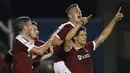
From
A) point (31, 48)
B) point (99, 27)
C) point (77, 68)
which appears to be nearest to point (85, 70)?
point (77, 68)

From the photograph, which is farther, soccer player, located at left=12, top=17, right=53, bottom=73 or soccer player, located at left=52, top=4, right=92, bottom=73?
soccer player, located at left=52, top=4, right=92, bottom=73

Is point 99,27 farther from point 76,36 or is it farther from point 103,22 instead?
point 76,36

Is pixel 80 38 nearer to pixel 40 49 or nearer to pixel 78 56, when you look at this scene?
pixel 78 56

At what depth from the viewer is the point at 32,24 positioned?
23.6 feet

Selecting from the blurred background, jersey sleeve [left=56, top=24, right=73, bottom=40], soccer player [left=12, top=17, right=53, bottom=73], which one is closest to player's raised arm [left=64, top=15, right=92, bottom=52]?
jersey sleeve [left=56, top=24, right=73, bottom=40]

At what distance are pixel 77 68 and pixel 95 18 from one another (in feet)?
7.78

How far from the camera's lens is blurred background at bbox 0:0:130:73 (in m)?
9.34

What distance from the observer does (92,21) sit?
940 centimetres

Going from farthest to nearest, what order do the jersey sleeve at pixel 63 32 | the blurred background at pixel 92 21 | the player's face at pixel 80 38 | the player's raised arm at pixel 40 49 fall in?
the blurred background at pixel 92 21 → the player's face at pixel 80 38 → the jersey sleeve at pixel 63 32 → the player's raised arm at pixel 40 49

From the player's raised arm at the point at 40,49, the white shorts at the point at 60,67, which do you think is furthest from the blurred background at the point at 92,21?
the player's raised arm at the point at 40,49

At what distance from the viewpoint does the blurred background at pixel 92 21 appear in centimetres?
934

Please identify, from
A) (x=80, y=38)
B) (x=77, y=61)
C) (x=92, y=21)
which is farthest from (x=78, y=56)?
(x=92, y=21)

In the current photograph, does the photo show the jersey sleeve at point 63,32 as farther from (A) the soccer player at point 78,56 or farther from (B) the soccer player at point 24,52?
(B) the soccer player at point 24,52

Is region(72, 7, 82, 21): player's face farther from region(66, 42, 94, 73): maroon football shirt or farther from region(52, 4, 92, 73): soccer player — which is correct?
region(66, 42, 94, 73): maroon football shirt
